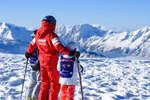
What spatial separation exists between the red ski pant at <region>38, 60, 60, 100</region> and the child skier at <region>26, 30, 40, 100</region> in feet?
0.85

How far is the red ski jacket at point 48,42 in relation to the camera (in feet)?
15.0

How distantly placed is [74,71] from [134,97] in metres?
2.96

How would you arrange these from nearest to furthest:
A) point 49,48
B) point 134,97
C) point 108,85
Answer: point 49,48 < point 134,97 < point 108,85

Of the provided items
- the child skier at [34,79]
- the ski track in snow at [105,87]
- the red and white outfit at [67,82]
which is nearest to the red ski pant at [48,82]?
the red and white outfit at [67,82]

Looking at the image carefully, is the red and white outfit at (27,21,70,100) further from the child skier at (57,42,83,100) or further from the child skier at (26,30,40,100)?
the child skier at (26,30,40,100)

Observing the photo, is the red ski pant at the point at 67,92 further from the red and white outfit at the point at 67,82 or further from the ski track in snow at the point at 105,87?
the ski track in snow at the point at 105,87

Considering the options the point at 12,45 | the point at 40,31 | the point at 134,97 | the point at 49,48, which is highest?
the point at 12,45

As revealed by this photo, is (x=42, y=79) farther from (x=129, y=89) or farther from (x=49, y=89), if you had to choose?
(x=129, y=89)

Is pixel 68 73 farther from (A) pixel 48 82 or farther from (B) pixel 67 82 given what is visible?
(A) pixel 48 82

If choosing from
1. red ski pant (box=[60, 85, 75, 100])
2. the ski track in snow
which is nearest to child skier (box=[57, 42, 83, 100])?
red ski pant (box=[60, 85, 75, 100])

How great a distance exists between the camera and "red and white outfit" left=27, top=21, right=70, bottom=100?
479 centimetres

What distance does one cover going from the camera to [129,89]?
8.22m

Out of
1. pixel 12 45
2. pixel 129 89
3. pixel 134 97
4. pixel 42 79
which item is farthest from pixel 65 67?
pixel 12 45

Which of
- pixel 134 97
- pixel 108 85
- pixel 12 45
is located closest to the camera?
pixel 134 97
